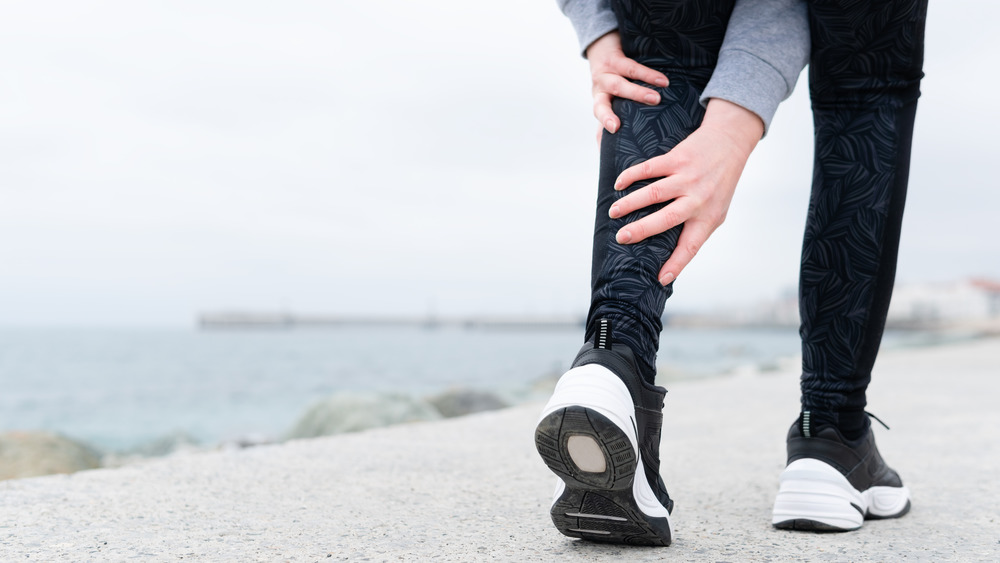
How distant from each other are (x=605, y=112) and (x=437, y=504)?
718 mm

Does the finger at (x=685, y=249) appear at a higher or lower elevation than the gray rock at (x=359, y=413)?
higher

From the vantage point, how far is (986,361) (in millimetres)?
5500

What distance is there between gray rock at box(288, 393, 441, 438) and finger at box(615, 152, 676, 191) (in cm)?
281

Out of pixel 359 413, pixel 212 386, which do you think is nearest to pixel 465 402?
pixel 359 413

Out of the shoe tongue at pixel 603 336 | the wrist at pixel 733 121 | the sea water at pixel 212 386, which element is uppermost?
the wrist at pixel 733 121

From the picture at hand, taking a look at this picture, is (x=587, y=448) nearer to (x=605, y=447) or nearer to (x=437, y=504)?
(x=605, y=447)

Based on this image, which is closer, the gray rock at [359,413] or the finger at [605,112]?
the finger at [605,112]

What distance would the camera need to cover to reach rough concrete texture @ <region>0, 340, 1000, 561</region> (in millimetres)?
939

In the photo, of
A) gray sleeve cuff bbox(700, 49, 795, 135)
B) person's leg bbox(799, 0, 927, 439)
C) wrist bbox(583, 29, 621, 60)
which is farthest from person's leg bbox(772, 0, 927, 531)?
wrist bbox(583, 29, 621, 60)

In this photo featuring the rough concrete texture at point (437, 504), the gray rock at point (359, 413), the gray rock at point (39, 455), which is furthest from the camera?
the gray rock at point (359, 413)

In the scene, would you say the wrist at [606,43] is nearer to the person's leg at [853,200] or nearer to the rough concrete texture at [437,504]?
the person's leg at [853,200]

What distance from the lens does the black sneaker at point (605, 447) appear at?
0.73 metres

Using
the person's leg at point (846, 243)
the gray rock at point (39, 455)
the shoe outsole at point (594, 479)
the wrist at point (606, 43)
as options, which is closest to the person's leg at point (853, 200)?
the person's leg at point (846, 243)

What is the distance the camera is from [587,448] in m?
0.74
